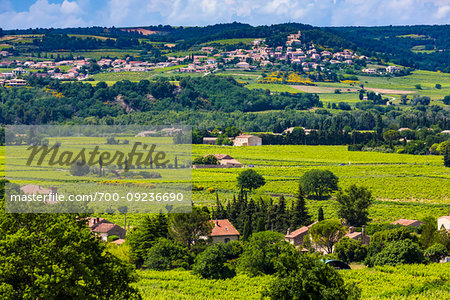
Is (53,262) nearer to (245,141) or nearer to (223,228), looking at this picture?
(223,228)

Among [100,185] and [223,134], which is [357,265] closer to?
[100,185]

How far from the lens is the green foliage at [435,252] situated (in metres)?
35.5

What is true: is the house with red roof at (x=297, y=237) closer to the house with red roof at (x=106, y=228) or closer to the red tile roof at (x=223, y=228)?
the red tile roof at (x=223, y=228)

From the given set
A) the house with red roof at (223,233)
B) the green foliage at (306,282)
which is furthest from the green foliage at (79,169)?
the green foliage at (306,282)

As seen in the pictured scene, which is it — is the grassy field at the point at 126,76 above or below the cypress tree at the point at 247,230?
above

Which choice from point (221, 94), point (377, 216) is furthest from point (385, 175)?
point (221, 94)

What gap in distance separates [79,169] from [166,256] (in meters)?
27.3

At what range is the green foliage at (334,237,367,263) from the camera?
36.8 metres

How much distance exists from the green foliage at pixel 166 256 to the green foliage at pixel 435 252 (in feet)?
44.5

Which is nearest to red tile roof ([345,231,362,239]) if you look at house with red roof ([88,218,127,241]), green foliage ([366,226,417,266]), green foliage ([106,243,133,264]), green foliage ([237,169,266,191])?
green foliage ([366,226,417,266])

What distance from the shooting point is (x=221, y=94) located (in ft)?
501

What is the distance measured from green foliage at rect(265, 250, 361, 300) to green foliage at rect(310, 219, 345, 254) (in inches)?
721

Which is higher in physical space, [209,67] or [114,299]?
[209,67]

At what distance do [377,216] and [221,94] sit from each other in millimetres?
105943
